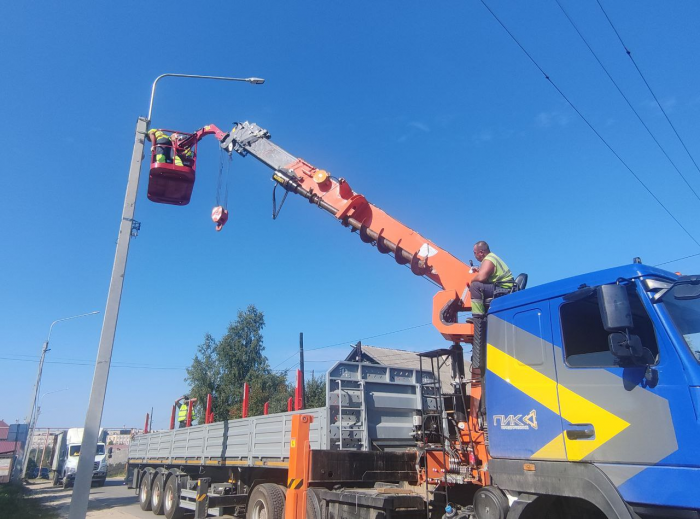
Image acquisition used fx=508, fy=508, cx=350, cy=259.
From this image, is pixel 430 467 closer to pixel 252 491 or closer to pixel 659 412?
pixel 659 412

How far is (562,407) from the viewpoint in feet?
13.1

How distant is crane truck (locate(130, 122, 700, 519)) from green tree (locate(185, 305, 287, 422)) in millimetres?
27734

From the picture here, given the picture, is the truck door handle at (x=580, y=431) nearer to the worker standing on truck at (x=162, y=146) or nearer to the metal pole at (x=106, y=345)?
the metal pole at (x=106, y=345)

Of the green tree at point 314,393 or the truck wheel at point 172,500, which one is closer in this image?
the truck wheel at point 172,500

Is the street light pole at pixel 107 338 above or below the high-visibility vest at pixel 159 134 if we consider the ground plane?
below

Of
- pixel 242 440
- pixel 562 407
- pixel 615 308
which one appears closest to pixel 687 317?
pixel 615 308

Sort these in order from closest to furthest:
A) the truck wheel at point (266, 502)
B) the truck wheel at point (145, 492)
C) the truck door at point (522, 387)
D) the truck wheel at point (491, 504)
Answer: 1. the truck door at point (522, 387)
2. the truck wheel at point (491, 504)
3. the truck wheel at point (266, 502)
4. the truck wheel at point (145, 492)

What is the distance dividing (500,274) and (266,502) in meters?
5.25

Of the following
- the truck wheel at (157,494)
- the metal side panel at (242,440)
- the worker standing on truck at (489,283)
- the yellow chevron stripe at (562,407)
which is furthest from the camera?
the truck wheel at (157,494)

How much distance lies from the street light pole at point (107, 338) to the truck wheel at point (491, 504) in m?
3.79

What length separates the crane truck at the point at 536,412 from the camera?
134 inches

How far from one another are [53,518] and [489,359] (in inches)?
530

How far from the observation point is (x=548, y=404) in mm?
4109

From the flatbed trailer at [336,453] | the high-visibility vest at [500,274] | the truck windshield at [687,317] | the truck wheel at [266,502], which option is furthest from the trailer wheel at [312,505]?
the truck windshield at [687,317]
